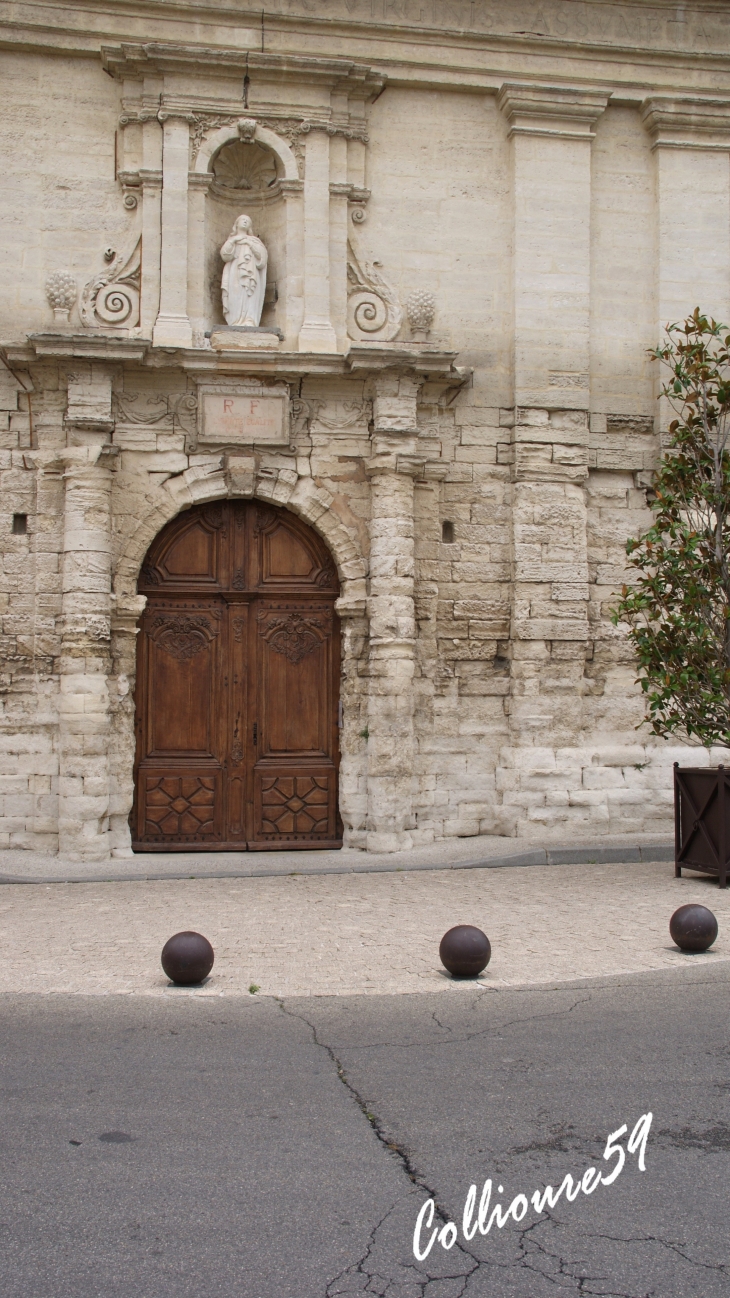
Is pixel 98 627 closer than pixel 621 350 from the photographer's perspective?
Yes

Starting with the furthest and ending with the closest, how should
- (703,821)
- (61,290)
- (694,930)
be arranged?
(61,290), (703,821), (694,930)

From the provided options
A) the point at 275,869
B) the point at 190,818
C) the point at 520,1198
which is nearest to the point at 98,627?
the point at 190,818

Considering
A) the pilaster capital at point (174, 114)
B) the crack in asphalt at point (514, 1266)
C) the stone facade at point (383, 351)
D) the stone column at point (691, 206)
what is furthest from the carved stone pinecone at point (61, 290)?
the crack in asphalt at point (514, 1266)

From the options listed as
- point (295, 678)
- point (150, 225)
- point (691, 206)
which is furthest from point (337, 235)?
point (295, 678)

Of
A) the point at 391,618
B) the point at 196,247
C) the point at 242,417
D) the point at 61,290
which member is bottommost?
the point at 391,618

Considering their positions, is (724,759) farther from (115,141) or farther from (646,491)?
(115,141)

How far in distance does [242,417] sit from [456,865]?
13.8 ft

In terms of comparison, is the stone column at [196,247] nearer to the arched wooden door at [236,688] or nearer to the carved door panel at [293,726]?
the arched wooden door at [236,688]

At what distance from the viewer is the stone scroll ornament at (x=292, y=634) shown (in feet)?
32.2

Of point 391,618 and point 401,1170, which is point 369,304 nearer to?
point 391,618

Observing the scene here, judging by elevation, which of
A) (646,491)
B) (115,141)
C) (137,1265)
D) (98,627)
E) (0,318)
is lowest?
(137,1265)

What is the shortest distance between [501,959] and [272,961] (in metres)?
1.19

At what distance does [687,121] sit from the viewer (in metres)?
10.5

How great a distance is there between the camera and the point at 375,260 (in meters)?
10.1
